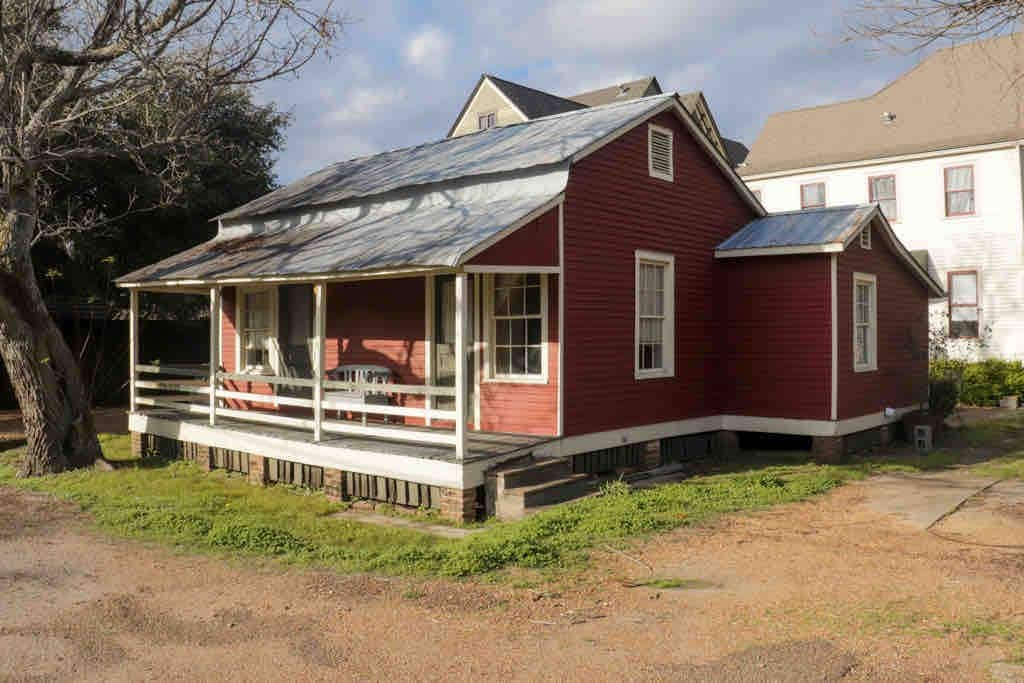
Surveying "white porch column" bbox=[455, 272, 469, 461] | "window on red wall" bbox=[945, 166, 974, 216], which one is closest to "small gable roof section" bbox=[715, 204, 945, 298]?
"white porch column" bbox=[455, 272, 469, 461]

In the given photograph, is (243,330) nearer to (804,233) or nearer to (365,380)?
(365,380)

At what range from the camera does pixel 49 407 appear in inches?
507

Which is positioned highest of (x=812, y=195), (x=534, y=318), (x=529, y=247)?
(x=812, y=195)

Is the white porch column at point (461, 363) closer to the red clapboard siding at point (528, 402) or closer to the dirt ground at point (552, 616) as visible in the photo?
the red clapboard siding at point (528, 402)

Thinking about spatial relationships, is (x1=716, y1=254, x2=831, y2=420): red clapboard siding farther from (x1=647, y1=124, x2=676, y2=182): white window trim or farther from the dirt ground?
the dirt ground

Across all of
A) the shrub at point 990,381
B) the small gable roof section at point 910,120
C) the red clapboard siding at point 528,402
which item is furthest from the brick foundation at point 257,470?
the small gable roof section at point 910,120

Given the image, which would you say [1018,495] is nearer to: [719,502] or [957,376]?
[719,502]

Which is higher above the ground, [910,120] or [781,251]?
[910,120]

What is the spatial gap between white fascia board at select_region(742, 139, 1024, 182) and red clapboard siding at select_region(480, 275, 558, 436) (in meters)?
17.2

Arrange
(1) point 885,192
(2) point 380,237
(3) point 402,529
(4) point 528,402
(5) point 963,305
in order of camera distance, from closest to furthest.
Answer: (3) point 402,529 < (4) point 528,402 < (2) point 380,237 < (5) point 963,305 < (1) point 885,192

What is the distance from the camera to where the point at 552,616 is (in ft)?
20.9

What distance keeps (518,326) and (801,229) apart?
5.14m

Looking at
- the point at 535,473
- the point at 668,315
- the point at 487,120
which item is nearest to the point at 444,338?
the point at 535,473

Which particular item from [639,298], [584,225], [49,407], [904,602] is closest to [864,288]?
[639,298]
